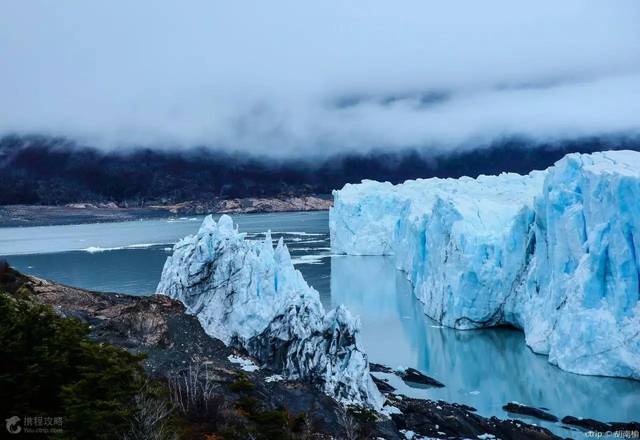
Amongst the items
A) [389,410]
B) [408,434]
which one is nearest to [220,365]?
[389,410]

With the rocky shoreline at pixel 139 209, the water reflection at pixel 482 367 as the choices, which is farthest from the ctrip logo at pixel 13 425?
the rocky shoreline at pixel 139 209

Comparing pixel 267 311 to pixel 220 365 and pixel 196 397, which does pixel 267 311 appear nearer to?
pixel 220 365

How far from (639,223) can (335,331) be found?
8.67m

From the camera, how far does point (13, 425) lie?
23.0ft

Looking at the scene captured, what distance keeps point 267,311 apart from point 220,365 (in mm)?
3587

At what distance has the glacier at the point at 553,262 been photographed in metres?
16.0

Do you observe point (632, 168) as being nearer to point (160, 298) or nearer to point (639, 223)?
point (639, 223)

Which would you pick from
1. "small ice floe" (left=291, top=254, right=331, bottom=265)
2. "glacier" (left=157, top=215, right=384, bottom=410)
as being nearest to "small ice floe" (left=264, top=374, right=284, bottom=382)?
"glacier" (left=157, top=215, right=384, bottom=410)

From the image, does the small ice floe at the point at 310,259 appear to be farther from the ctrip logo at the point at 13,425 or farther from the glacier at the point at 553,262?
the ctrip logo at the point at 13,425

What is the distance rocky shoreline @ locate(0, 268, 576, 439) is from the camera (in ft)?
40.0

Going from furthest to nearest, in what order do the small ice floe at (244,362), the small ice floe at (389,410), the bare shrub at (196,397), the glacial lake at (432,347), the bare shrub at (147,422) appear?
the glacial lake at (432,347), the small ice floe at (244,362), the small ice floe at (389,410), the bare shrub at (196,397), the bare shrub at (147,422)

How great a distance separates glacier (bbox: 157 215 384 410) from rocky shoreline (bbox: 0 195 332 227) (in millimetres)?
94119

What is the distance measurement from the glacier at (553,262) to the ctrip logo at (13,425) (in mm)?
13511

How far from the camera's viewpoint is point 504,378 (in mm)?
17938
